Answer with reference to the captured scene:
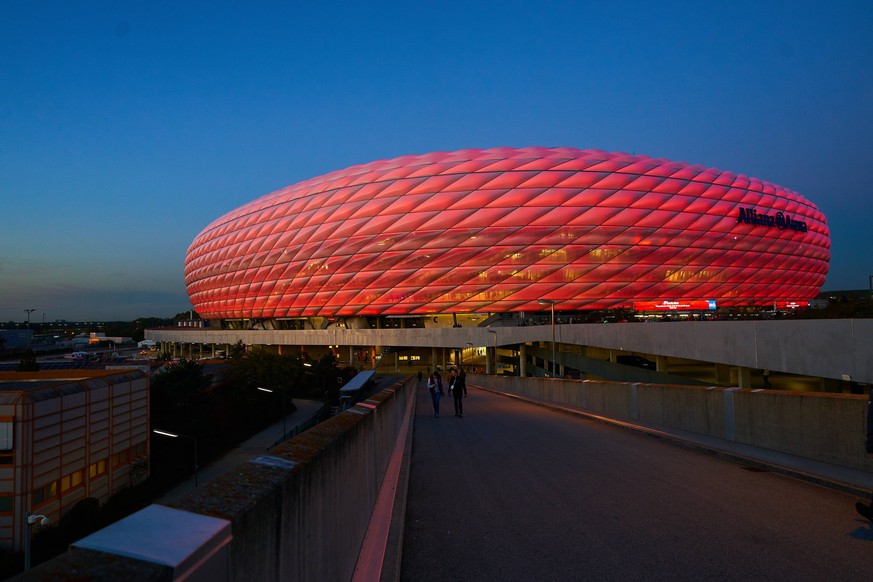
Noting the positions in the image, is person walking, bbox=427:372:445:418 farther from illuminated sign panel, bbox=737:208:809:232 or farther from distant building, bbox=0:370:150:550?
illuminated sign panel, bbox=737:208:809:232

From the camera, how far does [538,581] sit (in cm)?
448

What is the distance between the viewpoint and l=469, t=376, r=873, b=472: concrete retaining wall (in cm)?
800

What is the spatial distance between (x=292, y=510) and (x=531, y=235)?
55558 mm

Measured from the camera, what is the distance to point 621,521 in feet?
19.5

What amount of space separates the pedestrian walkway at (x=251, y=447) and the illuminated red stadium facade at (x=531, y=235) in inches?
711

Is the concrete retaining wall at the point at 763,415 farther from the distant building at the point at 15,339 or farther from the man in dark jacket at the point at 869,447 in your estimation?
the distant building at the point at 15,339

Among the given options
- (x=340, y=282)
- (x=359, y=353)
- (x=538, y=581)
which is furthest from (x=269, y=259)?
(x=538, y=581)

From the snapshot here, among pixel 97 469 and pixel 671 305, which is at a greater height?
pixel 671 305

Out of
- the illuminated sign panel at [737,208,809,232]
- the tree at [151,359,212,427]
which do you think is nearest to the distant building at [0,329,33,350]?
the tree at [151,359,212,427]

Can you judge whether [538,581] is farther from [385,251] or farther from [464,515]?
[385,251]

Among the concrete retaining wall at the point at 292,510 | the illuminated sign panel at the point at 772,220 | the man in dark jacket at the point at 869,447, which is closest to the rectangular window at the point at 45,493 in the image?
the concrete retaining wall at the point at 292,510

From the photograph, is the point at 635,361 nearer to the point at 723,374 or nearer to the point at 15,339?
the point at 723,374

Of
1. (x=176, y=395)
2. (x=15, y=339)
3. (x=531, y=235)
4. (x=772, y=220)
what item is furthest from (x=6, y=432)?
(x=15, y=339)

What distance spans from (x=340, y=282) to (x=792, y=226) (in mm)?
52109
